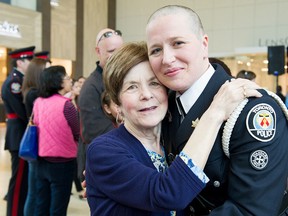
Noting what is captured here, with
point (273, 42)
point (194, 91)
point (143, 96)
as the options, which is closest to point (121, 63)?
point (143, 96)

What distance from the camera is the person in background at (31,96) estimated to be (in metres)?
3.31

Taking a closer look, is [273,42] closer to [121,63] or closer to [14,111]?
[14,111]

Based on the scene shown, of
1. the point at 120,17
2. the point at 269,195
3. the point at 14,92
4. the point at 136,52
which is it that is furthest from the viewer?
the point at 120,17

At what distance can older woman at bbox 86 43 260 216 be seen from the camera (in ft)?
3.49

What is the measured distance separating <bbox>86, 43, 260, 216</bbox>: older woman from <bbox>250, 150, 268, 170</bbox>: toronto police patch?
131 millimetres

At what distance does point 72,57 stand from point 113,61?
12808 mm

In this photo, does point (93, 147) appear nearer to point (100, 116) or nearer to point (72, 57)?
point (100, 116)

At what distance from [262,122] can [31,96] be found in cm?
279

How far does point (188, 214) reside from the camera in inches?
51.0

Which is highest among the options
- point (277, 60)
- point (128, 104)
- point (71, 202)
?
point (277, 60)

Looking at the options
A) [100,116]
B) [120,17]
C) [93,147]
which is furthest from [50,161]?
[120,17]

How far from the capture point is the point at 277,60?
7520 mm

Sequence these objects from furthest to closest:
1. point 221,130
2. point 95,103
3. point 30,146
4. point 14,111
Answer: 1. point 14,111
2. point 30,146
3. point 95,103
4. point 221,130

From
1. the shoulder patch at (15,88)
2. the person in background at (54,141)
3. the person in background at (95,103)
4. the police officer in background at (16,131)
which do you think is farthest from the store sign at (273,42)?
the person in background at (95,103)
